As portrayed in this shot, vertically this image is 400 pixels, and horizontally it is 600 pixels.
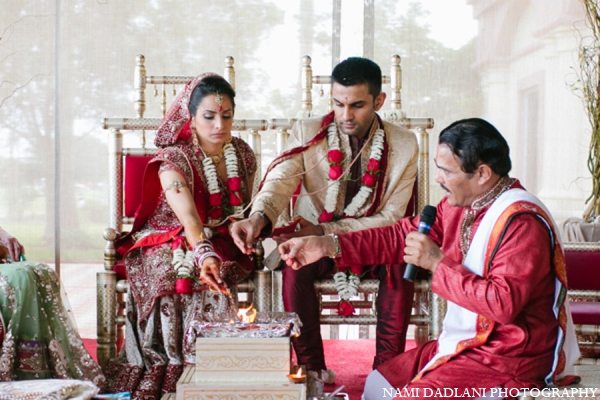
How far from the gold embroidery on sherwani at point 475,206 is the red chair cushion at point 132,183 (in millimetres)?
2138

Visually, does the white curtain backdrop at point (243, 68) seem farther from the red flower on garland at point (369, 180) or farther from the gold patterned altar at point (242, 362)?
the gold patterned altar at point (242, 362)

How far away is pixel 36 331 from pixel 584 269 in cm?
280

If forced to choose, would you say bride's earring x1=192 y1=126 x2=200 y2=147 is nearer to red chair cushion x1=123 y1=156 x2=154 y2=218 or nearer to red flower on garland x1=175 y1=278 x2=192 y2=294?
red chair cushion x1=123 y1=156 x2=154 y2=218

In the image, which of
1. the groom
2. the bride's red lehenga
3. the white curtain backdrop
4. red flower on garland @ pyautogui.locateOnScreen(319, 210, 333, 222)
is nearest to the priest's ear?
the groom

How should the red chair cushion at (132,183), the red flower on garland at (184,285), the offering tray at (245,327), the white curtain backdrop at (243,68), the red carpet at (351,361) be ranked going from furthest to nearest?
the white curtain backdrop at (243,68), the red chair cushion at (132,183), the red carpet at (351,361), the red flower on garland at (184,285), the offering tray at (245,327)

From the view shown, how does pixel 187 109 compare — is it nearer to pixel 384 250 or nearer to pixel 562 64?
pixel 384 250

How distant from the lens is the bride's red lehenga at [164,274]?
332cm

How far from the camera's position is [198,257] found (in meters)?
3.06

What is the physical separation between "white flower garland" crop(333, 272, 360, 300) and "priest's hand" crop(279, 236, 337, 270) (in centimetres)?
56

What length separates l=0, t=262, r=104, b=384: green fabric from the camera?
306cm

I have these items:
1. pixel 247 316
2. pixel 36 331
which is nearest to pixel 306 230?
pixel 247 316

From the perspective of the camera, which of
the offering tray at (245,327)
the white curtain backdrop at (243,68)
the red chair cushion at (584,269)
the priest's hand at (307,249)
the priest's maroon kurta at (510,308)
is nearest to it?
the priest's maroon kurta at (510,308)

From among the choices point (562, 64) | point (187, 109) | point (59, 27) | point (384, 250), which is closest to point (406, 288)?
point (384, 250)

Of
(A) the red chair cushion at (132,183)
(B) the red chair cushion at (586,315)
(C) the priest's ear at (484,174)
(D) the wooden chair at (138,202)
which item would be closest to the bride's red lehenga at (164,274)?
(D) the wooden chair at (138,202)
